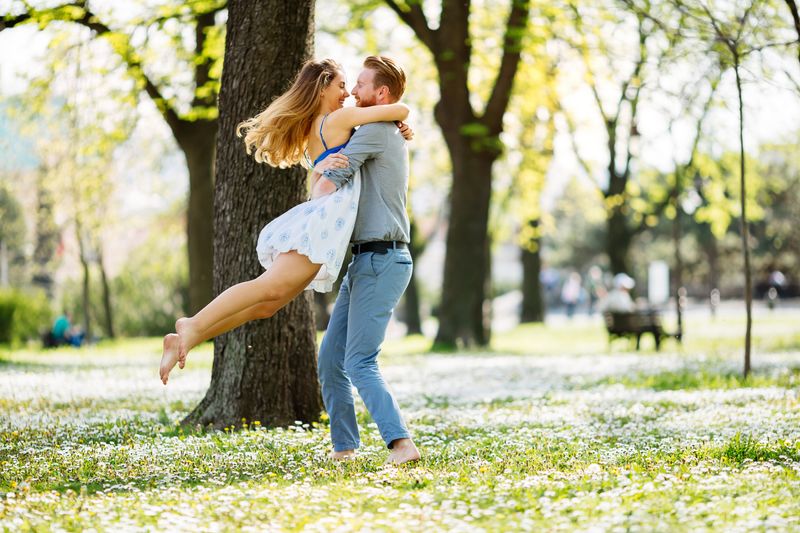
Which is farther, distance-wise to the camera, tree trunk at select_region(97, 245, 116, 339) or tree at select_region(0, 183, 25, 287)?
tree at select_region(0, 183, 25, 287)

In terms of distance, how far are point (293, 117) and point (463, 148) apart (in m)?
13.2

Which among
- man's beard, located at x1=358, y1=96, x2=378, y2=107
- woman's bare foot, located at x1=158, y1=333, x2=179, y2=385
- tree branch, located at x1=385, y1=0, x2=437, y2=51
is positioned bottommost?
woman's bare foot, located at x1=158, y1=333, x2=179, y2=385

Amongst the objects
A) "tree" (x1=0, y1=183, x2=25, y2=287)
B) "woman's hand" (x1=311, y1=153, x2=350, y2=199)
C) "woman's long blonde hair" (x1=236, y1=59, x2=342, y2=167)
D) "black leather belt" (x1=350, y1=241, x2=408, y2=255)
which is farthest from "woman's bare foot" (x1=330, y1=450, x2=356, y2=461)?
"tree" (x1=0, y1=183, x2=25, y2=287)

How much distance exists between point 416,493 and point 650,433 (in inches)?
118

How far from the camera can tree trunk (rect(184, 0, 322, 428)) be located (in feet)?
25.3

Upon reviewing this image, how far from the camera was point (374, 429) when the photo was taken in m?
7.74

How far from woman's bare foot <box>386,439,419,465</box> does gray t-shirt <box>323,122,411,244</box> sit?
3.77 feet

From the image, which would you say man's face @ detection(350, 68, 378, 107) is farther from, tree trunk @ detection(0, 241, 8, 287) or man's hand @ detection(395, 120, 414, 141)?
tree trunk @ detection(0, 241, 8, 287)

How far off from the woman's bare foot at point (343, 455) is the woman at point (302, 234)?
3.10ft

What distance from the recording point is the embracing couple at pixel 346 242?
5.80 m

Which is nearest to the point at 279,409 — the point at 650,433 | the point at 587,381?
the point at 650,433

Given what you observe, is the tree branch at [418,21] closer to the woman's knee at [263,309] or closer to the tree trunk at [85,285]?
the tree trunk at [85,285]

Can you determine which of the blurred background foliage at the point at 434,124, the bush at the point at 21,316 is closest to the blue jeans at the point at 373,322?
the blurred background foliage at the point at 434,124

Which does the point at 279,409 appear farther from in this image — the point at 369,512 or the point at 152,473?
the point at 369,512
